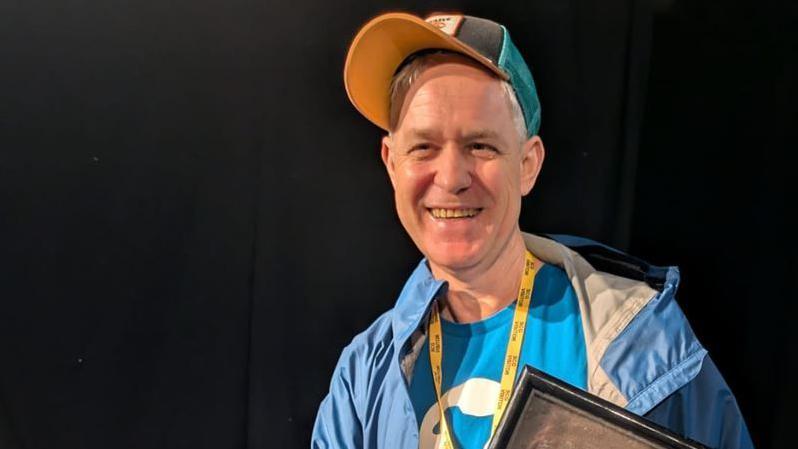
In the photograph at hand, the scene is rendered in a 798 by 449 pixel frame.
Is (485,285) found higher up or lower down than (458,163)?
lower down

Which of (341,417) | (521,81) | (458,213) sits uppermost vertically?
(521,81)

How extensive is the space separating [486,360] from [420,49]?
1.59 feet

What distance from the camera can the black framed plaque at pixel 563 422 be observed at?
0.81 meters

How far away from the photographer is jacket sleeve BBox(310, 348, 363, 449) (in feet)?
3.80

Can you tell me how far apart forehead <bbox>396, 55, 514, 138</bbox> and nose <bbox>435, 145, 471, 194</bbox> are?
3 cm

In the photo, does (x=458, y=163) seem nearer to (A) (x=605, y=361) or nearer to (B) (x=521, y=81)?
(B) (x=521, y=81)

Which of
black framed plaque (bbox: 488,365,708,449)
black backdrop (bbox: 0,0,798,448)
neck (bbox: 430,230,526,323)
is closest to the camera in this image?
black framed plaque (bbox: 488,365,708,449)

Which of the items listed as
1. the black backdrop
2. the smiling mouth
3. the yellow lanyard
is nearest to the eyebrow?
the smiling mouth

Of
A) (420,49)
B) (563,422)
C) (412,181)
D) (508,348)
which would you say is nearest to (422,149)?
(412,181)

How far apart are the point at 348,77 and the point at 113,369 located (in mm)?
849

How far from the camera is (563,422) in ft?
2.75

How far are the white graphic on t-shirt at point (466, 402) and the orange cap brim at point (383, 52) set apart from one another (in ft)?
1.44

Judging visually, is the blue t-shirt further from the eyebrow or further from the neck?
the eyebrow

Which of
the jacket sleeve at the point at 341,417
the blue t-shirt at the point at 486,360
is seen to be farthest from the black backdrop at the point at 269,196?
the blue t-shirt at the point at 486,360
